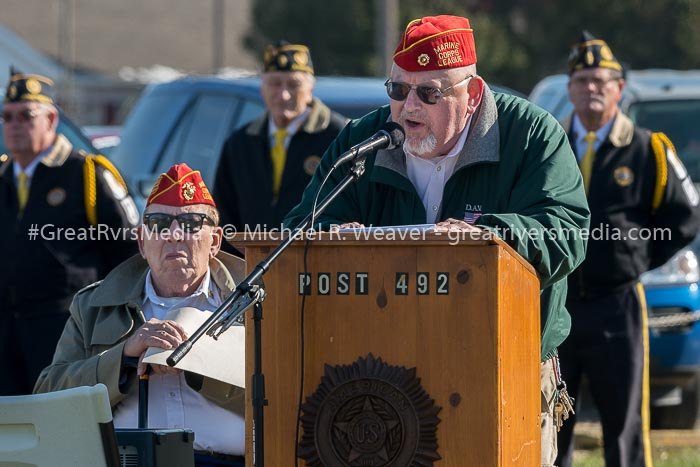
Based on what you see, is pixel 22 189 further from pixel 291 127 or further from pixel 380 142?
pixel 380 142

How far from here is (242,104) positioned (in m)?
10.2

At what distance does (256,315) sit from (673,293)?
5408 mm

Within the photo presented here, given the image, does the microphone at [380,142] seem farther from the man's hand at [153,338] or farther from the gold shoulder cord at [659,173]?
the gold shoulder cord at [659,173]

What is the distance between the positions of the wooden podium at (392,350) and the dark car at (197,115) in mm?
5590

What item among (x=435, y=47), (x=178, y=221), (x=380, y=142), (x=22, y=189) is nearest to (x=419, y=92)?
(x=435, y=47)

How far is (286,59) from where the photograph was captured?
8.58m

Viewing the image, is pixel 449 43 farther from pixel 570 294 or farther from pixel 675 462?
pixel 675 462

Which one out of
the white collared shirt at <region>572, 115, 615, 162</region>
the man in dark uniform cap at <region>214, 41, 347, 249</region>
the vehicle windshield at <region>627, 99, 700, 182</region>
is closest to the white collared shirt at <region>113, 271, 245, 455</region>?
the man in dark uniform cap at <region>214, 41, 347, 249</region>

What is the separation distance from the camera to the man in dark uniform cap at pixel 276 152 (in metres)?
8.23

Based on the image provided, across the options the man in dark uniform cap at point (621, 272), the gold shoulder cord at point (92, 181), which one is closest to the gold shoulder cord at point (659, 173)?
the man in dark uniform cap at point (621, 272)

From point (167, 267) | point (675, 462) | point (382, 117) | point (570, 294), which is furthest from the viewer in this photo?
point (675, 462)

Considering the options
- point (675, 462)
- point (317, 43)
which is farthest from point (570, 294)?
point (317, 43)

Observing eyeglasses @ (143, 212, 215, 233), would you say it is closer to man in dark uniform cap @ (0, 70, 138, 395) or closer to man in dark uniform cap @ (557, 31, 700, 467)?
man in dark uniform cap @ (0, 70, 138, 395)

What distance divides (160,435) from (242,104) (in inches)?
243
